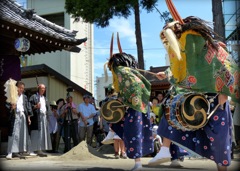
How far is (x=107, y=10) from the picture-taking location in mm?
11305

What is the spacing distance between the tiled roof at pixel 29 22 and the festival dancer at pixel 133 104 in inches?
119

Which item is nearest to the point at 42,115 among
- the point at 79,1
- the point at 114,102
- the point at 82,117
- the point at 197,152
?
the point at 82,117

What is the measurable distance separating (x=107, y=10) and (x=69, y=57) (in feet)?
→ 37.2

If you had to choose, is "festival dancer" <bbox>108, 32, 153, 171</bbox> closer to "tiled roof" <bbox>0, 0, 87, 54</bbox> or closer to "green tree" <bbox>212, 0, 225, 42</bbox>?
"tiled roof" <bbox>0, 0, 87, 54</bbox>

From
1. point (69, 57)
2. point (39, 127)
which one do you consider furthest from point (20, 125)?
point (69, 57)

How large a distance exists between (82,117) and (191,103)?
551cm

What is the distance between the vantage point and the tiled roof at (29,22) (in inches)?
267

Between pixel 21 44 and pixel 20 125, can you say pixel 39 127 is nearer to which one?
pixel 20 125

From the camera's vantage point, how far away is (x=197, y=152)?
3.69 metres

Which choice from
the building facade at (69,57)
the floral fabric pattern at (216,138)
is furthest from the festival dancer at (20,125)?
the building facade at (69,57)

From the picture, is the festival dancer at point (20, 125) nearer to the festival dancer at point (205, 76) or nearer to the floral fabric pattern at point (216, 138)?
the festival dancer at point (205, 76)

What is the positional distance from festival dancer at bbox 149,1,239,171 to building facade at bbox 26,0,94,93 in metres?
16.8

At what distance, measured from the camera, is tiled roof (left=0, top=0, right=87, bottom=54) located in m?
6.79

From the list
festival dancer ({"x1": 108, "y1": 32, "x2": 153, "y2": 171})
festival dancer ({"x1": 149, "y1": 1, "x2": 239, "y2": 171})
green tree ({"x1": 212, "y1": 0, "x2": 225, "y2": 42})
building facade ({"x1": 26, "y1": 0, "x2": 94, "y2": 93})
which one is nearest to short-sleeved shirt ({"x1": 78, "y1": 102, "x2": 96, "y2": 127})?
green tree ({"x1": 212, "y1": 0, "x2": 225, "y2": 42})
